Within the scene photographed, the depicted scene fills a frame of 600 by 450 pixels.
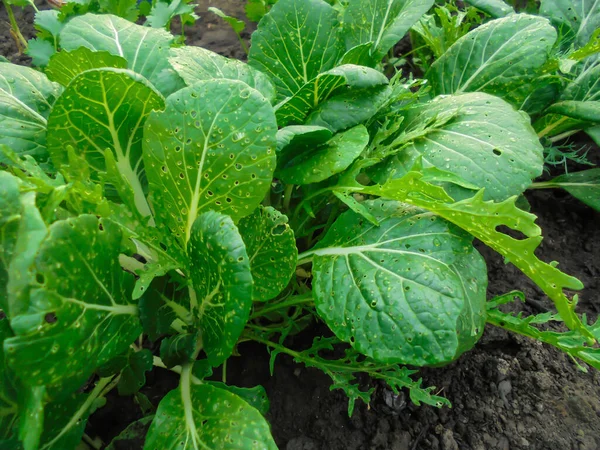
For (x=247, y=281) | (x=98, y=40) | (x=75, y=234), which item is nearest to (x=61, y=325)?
(x=75, y=234)

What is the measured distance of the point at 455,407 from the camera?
3.94 ft

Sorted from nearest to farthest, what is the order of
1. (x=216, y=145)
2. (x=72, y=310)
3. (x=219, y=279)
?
(x=72, y=310) → (x=219, y=279) → (x=216, y=145)

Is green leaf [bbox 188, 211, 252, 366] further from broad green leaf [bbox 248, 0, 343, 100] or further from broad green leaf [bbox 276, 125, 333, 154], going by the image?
broad green leaf [bbox 248, 0, 343, 100]

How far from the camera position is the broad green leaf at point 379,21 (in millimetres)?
1324

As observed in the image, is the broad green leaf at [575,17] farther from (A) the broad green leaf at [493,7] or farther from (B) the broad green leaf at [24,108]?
(B) the broad green leaf at [24,108]

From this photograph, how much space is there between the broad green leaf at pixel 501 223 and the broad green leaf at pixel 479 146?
12 cm

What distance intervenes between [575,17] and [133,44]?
1.45 meters

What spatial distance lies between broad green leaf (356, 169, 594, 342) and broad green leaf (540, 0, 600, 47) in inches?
42.1

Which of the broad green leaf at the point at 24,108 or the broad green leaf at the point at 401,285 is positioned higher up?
the broad green leaf at the point at 24,108

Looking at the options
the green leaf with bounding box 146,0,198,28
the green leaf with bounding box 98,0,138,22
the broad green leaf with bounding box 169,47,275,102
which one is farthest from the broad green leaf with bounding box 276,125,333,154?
the green leaf with bounding box 98,0,138,22

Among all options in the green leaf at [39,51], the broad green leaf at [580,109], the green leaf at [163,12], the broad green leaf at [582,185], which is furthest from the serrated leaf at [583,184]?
the green leaf at [39,51]

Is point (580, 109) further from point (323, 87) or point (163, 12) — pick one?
point (163, 12)

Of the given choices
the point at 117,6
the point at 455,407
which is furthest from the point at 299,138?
the point at 117,6

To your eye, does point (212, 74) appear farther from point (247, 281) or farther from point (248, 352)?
point (248, 352)
